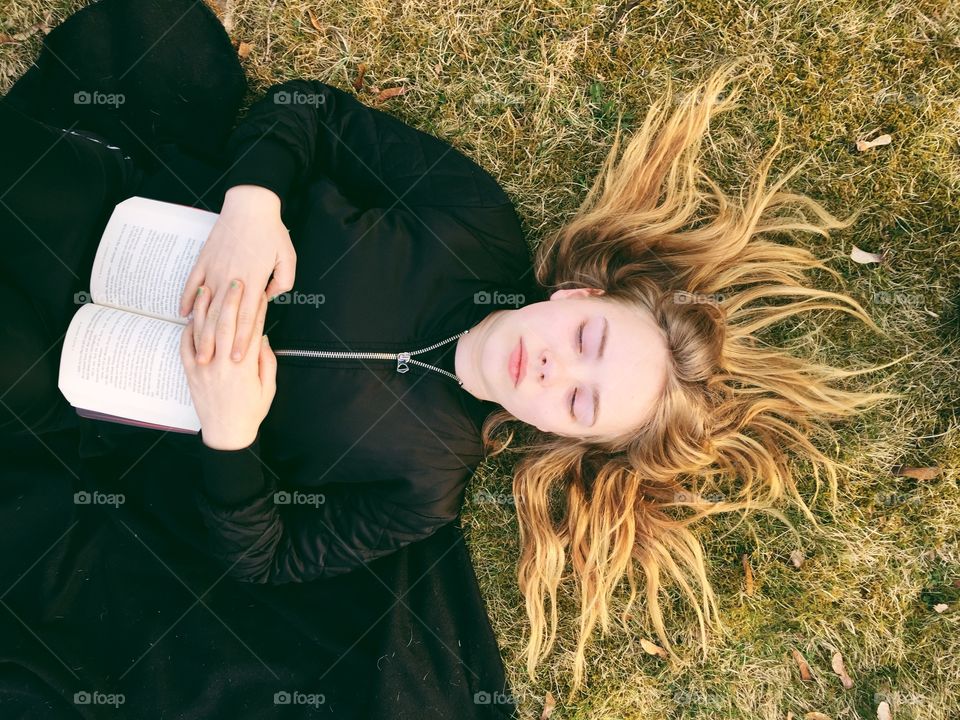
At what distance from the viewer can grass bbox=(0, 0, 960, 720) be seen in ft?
13.2

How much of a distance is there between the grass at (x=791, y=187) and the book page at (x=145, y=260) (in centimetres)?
152

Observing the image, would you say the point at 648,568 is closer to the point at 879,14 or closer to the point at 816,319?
the point at 816,319

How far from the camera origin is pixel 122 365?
292 centimetres

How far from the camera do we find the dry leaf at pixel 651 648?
166 inches

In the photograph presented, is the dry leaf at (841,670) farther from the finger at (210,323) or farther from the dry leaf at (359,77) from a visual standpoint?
the dry leaf at (359,77)

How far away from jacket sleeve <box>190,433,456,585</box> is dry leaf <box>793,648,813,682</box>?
242 cm

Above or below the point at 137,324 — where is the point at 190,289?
above

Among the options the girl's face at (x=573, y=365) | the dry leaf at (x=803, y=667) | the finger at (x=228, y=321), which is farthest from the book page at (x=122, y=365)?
the dry leaf at (x=803, y=667)

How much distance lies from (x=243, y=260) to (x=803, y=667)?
160 inches

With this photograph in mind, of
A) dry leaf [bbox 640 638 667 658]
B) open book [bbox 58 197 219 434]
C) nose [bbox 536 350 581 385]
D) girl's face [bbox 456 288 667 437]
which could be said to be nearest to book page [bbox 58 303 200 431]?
open book [bbox 58 197 219 434]

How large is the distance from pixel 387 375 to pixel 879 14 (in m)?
3.63

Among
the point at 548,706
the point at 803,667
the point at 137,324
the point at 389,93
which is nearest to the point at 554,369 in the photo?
the point at 137,324

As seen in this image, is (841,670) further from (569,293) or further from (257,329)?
(257,329)

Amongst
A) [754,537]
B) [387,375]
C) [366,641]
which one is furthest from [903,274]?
[366,641]
